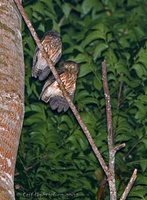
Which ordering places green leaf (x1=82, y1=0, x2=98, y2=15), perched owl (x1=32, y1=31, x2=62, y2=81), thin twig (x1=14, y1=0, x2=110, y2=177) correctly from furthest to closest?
green leaf (x1=82, y1=0, x2=98, y2=15) < perched owl (x1=32, y1=31, x2=62, y2=81) < thin twig (x1=14, y1=0, x2=110, y2=177)

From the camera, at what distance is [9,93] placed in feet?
12.1

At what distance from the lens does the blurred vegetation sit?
5742 mm

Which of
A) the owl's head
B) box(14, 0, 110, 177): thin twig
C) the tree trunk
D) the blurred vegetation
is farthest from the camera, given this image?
the owl's head

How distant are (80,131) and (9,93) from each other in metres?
2.58

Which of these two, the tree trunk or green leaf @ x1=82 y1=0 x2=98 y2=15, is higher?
the tree trunk

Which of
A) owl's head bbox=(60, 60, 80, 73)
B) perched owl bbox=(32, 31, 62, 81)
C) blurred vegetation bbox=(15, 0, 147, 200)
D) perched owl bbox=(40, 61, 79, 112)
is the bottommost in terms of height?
blurred vegetation bbox=(15, 0, 147, 200)

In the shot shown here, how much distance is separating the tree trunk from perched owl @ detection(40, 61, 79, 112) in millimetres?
1630

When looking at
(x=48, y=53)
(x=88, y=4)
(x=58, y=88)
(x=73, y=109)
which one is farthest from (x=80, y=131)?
(x=88, y=4)

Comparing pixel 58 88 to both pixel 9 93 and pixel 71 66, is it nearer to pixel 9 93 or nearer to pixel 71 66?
pixel 71 66

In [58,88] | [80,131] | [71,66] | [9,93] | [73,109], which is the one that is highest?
[9,93]

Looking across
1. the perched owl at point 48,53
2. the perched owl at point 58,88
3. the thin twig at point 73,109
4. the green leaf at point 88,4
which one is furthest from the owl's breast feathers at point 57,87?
the green leaf at point 88,4

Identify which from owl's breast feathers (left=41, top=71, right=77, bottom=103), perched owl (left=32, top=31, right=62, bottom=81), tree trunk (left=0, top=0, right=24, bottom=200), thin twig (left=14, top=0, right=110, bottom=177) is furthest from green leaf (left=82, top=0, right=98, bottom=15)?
thin twig (left=14, top=0, right=110, bottom=177)

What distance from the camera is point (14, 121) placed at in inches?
143

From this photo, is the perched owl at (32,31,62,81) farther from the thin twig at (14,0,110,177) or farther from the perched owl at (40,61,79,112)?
the thin twig at (14,0,110,177)
